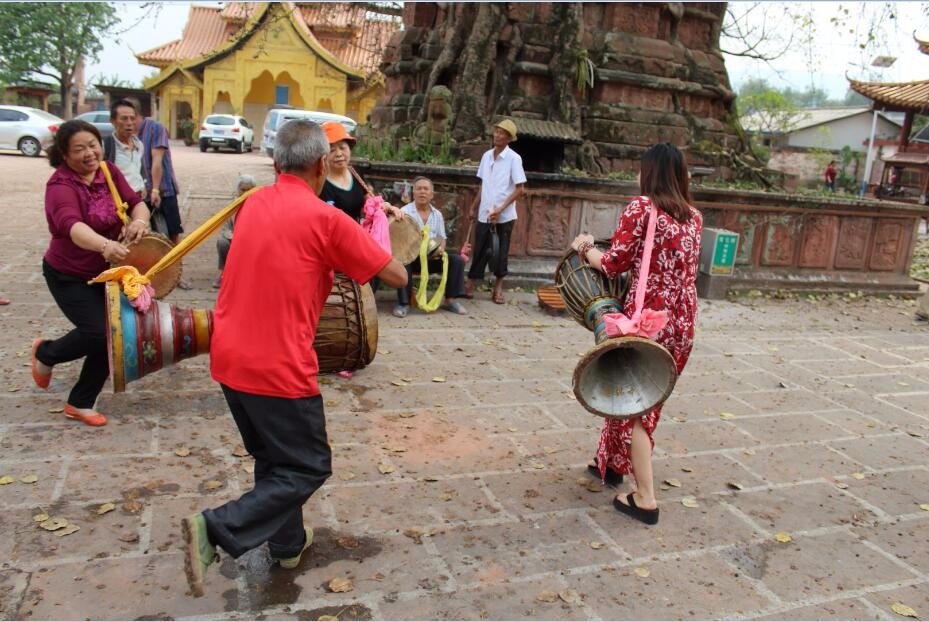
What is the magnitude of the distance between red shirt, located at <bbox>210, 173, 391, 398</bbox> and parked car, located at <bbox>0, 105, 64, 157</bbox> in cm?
2301

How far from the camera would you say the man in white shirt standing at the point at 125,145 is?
606 cm

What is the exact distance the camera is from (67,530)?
320 centimetres

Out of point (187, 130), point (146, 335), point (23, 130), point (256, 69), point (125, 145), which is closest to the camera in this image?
point (146, 335)

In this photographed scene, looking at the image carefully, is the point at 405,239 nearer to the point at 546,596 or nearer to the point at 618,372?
the point at 618,372

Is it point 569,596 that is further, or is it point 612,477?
point 612,477

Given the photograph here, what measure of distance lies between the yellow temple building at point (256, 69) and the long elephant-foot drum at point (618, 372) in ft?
91.7

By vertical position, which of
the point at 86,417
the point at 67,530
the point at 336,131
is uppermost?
the point at 336,131

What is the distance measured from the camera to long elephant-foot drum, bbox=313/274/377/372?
4.25m

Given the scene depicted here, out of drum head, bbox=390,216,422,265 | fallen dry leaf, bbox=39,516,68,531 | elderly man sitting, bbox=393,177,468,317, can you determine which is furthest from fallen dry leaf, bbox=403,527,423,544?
elderly man sitting, bbox=393,177,468,317

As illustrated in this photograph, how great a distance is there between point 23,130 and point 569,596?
79.5 feet

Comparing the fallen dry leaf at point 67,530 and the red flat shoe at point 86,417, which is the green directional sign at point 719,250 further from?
the fallen dry leaf at point 67,530

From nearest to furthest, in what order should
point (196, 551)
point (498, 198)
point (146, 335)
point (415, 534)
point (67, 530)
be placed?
point (196, 551) < point (67, 530) < point (415, 534) < point (146, 335) < point (498, 198)

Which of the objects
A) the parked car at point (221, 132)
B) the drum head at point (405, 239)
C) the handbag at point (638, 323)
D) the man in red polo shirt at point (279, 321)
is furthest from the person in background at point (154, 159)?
the parked car at point (221, 132)

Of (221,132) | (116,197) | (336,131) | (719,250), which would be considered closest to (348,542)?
(116,197)
